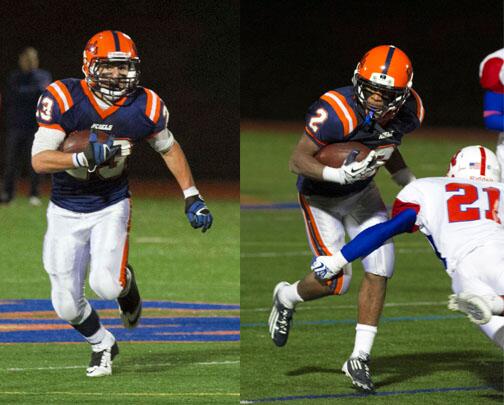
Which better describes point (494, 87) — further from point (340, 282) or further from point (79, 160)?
point (79, 160)

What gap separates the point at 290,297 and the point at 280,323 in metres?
0.14

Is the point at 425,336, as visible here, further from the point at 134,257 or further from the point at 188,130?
the point at 188,130

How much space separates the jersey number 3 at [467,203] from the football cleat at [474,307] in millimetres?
417

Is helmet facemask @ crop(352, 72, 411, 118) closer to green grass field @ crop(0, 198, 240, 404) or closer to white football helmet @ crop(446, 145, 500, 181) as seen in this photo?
white football helmet @ crop(446, 145, 500, 181)

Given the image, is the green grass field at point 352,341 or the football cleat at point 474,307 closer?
the football cleat at point 474,307

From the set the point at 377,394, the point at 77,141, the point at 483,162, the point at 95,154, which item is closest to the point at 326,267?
the point at 377,394

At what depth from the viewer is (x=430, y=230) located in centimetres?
564

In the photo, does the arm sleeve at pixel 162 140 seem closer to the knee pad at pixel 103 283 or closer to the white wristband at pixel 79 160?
the white wristband at pixel 79 160

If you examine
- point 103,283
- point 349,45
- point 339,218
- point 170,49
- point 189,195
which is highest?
point 189,195

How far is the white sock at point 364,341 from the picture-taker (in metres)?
6.04

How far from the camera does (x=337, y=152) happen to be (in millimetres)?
6246

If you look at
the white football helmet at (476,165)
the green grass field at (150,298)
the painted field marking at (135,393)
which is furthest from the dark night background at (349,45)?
the painted field marking at (135,393)

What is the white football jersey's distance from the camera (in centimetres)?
550

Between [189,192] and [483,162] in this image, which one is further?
[189,192]
